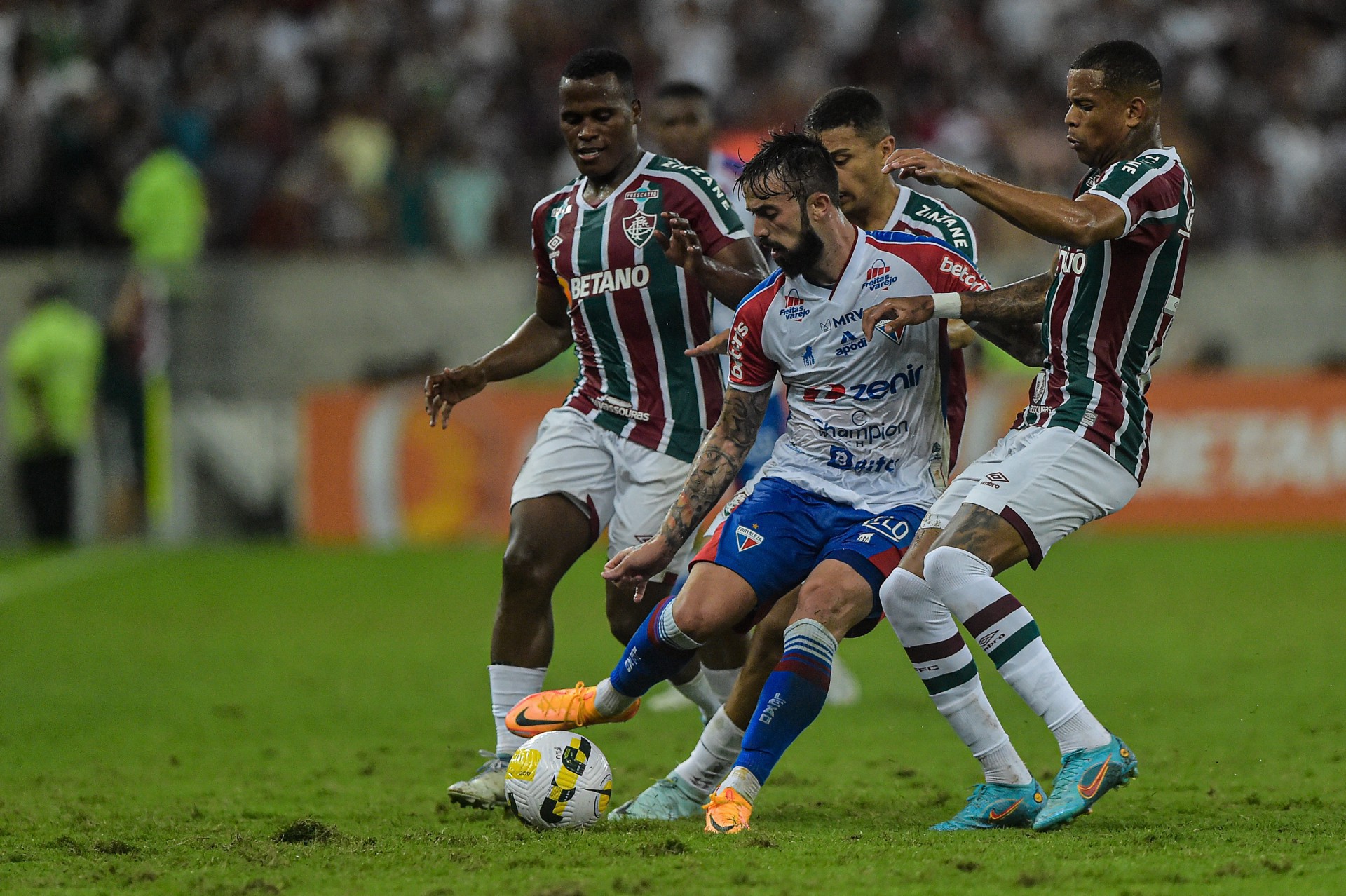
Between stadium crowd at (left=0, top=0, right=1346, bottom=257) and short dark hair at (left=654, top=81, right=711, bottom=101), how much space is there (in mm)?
6516

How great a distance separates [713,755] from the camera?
5.86m

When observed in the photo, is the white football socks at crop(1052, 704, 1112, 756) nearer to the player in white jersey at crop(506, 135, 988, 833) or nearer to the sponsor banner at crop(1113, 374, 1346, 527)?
the player in white jersey at crop(506, 135, 988, 833)

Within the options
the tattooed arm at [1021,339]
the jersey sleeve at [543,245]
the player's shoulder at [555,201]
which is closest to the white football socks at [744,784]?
the tattooed arm at [1021,339]

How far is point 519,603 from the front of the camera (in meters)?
6.32

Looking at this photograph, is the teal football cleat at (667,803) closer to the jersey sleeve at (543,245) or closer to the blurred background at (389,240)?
the jersey sleeve at (543,245)

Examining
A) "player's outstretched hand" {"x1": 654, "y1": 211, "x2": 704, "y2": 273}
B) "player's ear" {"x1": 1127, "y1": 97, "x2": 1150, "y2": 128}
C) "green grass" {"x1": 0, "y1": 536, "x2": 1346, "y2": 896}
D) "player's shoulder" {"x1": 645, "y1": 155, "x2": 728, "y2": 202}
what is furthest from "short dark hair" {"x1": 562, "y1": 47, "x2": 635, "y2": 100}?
"green grass" {"x1": 0, "y1": 536, "x2": 1346, "y2": 896}

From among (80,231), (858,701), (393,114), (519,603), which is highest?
(393,114)

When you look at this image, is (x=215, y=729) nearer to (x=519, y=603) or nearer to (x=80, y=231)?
(x=519, y=603)

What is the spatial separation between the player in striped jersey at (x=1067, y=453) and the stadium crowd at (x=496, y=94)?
9.58 m

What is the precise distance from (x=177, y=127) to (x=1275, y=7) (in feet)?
40.2

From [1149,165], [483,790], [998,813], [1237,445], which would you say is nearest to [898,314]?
[1149,165]

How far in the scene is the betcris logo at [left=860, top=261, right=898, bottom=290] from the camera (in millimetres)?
5836

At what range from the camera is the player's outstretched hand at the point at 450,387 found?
666cm

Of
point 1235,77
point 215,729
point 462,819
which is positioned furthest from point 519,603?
point 1235,77
